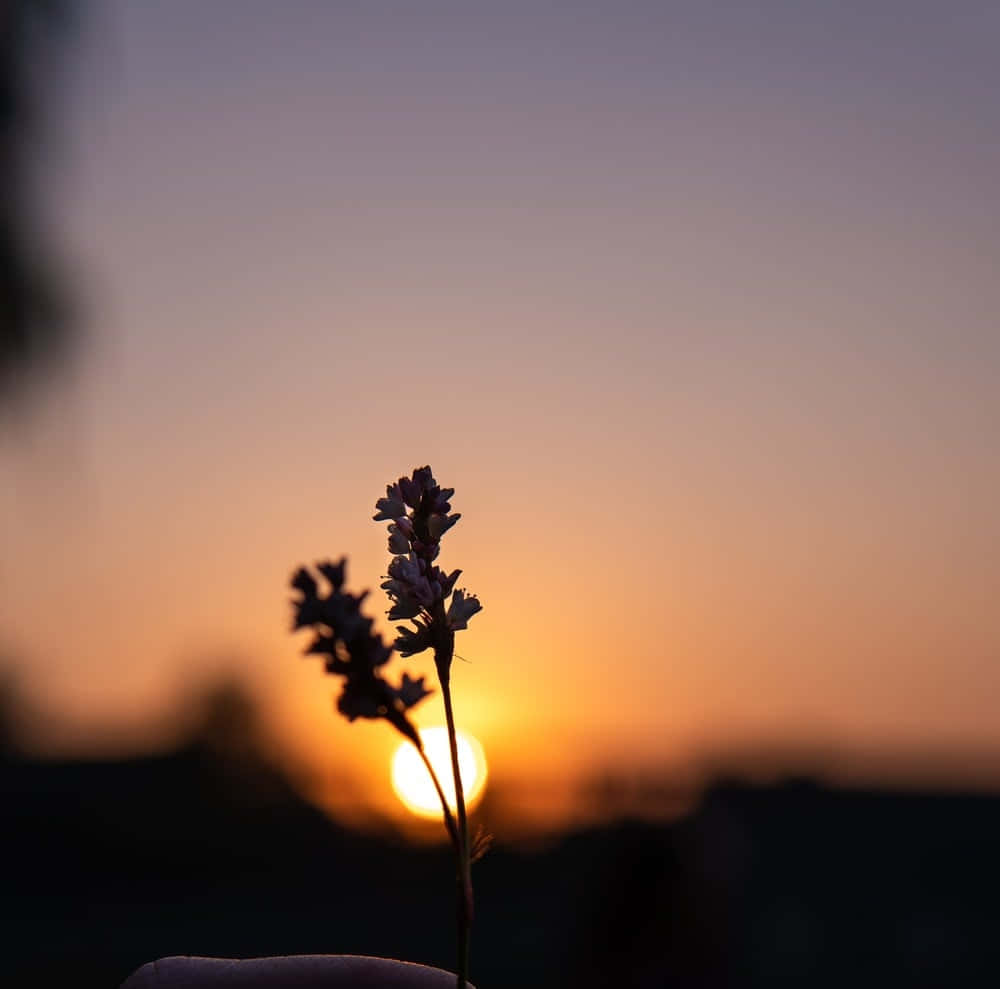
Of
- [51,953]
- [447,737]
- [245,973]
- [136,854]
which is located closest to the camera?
[447,737]

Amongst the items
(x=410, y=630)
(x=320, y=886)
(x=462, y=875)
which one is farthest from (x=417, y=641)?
(x=320, y=886)

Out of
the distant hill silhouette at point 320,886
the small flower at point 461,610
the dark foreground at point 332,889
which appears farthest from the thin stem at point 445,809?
the distant hill silhouette at point 320,886

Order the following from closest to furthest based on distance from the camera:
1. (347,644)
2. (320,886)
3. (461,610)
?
1. (347,644)
2. (461,610)
3. (320,886)

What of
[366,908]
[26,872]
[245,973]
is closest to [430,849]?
[366,908]

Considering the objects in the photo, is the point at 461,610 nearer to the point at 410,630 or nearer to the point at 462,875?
the point at 410,630

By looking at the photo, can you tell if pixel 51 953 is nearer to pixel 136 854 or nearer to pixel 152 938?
pixel 152 938

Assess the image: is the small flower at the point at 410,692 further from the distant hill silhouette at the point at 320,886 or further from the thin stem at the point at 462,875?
the distant hill silhouette at the point at 320,886
